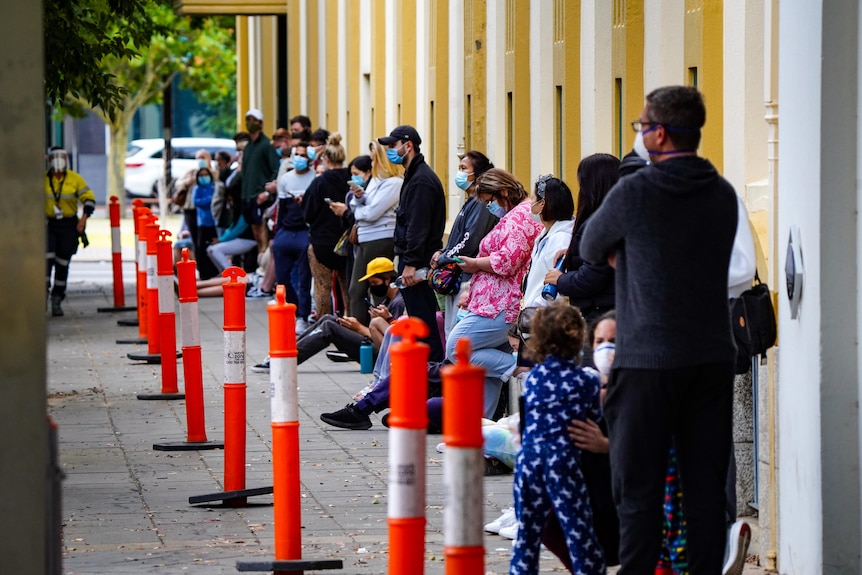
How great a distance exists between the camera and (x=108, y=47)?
1548cm

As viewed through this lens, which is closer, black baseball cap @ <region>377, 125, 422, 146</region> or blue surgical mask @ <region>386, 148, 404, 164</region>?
black baseball cap @ <region>377, 125, 422, 146</region>

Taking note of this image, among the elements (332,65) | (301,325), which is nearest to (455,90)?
(301,325)

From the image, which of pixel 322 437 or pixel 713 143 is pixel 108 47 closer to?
pixel 322 437

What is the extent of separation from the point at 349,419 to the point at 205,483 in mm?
2272

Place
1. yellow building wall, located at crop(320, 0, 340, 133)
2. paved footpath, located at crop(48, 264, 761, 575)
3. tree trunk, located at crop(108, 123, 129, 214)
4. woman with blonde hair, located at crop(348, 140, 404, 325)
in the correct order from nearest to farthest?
paved footpath, located at crop(48, 264, 761, 575)
woman with blonde hair, located at crop(348, 140, 404, 325)
yellow building wall, located at crop(320, 0, 340, 133)
tree trunk, located at crop(108, 123, 129, 214)

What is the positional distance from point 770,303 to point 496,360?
4821 millimetres

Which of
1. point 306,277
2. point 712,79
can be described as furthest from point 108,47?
point 712,79

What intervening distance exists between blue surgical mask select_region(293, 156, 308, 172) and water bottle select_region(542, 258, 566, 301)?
994 centimetres

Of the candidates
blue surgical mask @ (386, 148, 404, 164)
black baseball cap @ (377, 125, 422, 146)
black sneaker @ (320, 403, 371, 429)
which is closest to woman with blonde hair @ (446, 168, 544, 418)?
black sneaker @ (320, 403, 371, 429)

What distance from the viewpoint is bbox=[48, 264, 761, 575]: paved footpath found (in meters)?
8.27

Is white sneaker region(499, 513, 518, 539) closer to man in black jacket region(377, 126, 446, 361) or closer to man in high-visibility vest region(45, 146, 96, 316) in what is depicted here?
man in black jacket region(377, 126, 446, 361)

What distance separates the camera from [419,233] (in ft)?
46.1
